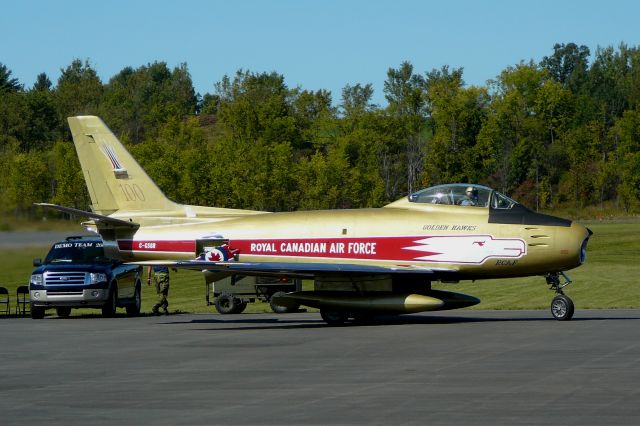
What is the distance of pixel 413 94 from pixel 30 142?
47.0m

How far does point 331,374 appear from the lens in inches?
591

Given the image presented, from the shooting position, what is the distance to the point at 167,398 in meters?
13.0

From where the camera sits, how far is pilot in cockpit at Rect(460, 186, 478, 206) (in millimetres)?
24469

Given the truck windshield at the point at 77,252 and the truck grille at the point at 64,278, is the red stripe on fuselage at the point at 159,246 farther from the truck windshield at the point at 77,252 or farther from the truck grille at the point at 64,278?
the truck windshield at the point at 77,252

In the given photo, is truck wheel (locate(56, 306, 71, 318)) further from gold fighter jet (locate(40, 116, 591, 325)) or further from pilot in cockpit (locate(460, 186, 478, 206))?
pilot in cockpit (locate(460, 186, 478, 206))

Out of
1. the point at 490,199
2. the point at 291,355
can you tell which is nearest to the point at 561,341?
the point at 291,355

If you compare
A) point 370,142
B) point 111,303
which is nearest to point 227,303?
point 111,303

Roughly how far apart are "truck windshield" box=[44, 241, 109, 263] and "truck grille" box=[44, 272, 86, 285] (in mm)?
1198

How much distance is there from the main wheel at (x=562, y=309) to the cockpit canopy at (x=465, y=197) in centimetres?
222

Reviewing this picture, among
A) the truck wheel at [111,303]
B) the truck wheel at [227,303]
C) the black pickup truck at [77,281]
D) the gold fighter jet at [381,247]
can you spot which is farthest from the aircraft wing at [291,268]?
the truck wheel at [227,303]

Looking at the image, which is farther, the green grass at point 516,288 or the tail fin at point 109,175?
the green grass at point 516,288

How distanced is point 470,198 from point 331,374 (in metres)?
10.2

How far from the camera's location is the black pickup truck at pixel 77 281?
27984 millimetres

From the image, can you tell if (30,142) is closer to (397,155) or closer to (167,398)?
(397,155)
